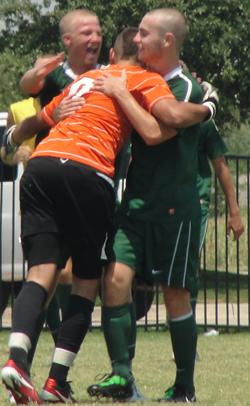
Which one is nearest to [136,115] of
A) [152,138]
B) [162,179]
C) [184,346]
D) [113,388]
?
[152,138]

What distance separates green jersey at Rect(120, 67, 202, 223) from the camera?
6.86m

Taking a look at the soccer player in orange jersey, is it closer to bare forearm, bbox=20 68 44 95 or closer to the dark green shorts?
the dark green shorts

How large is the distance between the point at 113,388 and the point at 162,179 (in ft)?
3.45

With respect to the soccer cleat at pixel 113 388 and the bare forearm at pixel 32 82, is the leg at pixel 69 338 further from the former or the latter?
the bare forearm at pixel 32 82

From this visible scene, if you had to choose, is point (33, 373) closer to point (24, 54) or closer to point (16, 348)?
point (16, 348)

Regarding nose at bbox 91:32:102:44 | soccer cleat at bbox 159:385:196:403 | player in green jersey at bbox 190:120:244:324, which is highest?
nose at bbox 91:32:102:44

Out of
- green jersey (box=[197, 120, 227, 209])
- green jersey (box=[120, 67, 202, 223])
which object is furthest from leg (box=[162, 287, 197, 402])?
green jersey (box=[197, 120, 227, 209])

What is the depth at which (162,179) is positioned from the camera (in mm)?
6852

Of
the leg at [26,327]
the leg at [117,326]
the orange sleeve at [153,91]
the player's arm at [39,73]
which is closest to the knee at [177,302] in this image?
the leg at [117,326]

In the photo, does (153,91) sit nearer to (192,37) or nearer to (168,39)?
(168,39)

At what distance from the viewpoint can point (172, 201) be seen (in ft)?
22.6

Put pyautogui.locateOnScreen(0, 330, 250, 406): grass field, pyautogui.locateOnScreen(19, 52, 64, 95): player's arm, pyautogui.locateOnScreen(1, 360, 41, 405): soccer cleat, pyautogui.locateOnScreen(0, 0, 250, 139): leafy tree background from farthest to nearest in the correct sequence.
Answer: pyautogui.locateOnScreen(0, 0, 250, 139): leafy tree background < pyautogui.locateOnScreen(0, 330, 250, 406): grass field < pyautogui.locateOnScreen(19, 52, 64, 95): player's arm < pyautogui.locateOnScreen(1, 360, 41, 405): soccer cleat

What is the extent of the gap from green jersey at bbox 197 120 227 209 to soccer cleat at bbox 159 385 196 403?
2264mm

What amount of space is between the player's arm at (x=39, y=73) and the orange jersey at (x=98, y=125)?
0.40m
